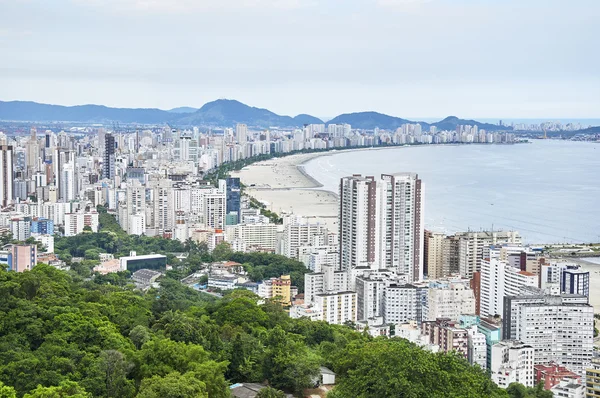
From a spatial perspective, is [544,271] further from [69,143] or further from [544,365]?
[69,143]

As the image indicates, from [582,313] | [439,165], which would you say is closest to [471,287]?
[582,313]

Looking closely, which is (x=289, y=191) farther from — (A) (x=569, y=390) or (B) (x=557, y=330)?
(A) (x=569, y=390)

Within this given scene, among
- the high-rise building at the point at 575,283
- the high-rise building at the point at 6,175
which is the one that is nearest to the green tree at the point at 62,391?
the high-rise building at the point at 575,283

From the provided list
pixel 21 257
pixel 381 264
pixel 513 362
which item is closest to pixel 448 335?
pixel 513 362

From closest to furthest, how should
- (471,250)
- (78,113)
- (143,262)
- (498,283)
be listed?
(498,283)
(471,250)
(143,262)
(78,113)

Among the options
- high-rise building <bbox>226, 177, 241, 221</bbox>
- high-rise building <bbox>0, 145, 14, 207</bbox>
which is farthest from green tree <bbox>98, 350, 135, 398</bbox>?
high-rise building <bbox>0, 145, 14, 207</bbox>

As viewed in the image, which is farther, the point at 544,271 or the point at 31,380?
the point at 544,271

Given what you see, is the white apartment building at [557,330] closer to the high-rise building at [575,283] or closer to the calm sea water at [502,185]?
the high-rise building at [575,283]
